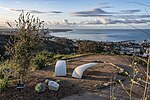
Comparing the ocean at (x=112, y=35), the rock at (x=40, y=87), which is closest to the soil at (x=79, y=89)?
the rock at (x=40, y=87)

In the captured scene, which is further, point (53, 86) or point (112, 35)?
point (53, 86)

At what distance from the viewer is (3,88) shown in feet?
29.3

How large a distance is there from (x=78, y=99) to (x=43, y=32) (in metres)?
2.47

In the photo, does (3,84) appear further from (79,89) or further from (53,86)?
(79,89)

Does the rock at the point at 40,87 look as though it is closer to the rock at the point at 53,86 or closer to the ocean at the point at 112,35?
the rock at the point at 53,86

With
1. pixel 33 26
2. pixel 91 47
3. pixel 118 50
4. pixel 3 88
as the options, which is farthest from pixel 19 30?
pixel 118 50

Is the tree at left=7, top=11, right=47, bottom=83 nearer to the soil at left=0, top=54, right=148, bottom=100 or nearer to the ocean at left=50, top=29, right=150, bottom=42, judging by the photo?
the soil at left=0, top=54, right=148, bottom=100

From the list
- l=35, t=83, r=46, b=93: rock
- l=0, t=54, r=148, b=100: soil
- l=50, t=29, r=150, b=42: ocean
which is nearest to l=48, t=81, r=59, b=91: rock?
l=0, t=54, r=148, b=100: soil

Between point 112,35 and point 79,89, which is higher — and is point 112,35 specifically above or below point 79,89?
above

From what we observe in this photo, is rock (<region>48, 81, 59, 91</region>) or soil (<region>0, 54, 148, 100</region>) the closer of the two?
soil (<region>0, 54, 148, 100</region>)

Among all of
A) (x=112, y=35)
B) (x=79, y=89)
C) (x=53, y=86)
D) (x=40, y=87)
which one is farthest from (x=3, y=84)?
(x=112, y=35)

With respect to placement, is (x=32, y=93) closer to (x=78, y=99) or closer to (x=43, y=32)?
(x=78, y=99)

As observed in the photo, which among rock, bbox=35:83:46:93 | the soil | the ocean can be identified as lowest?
the soil

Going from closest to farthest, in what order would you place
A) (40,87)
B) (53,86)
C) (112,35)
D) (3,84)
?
(112,35) < (40,87) < (53,86) < (3,84)
